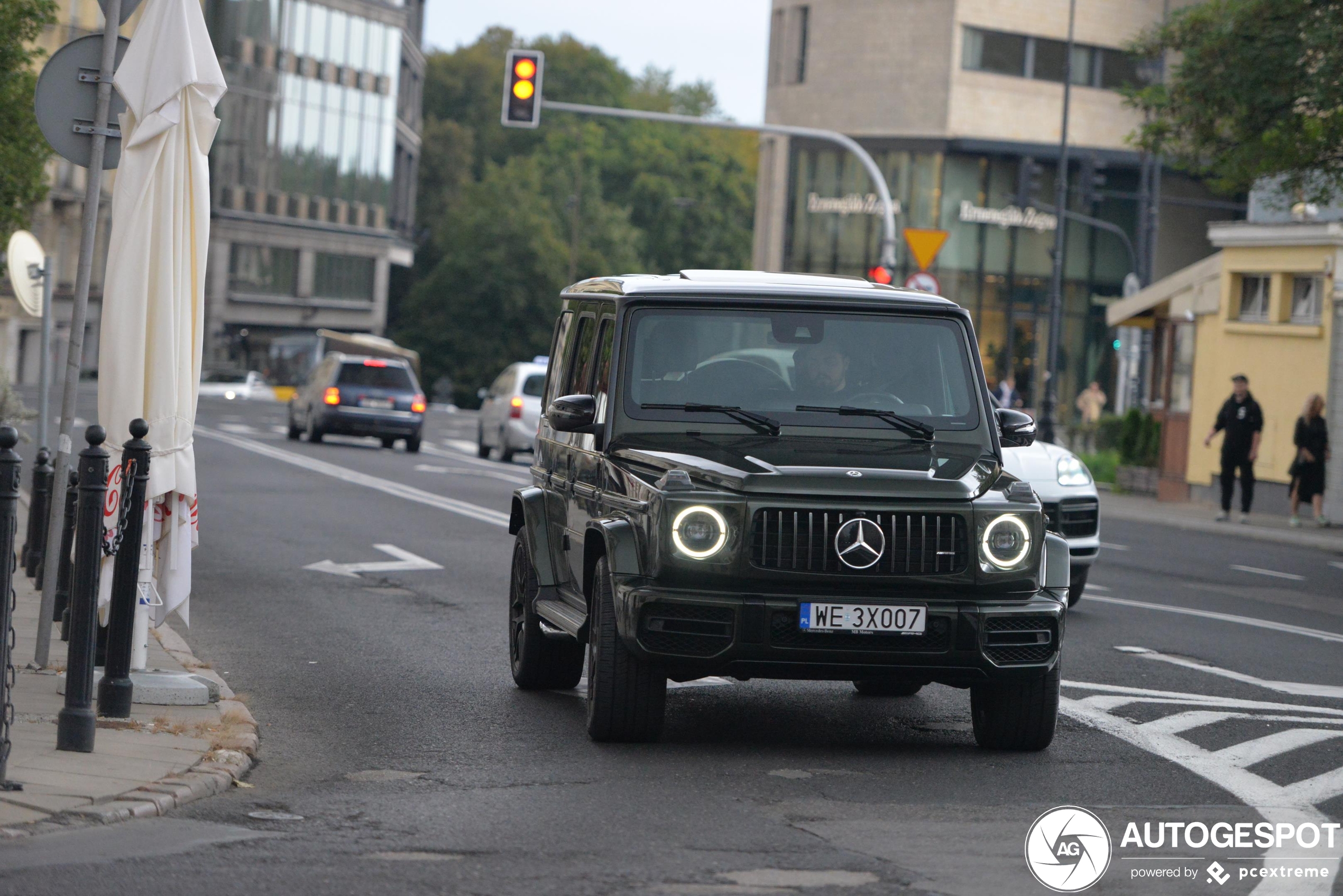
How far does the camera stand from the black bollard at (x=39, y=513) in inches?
484

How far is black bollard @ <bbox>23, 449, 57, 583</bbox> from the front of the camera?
12305 millimetres

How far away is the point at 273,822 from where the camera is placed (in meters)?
6.30

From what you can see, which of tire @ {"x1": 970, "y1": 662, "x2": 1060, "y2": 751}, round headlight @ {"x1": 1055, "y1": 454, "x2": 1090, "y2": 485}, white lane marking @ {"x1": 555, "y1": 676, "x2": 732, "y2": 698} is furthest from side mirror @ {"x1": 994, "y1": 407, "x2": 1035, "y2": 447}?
round headlight @ {"x1": 1055, "y1": 454, "x2": 1090, "y2": 485}

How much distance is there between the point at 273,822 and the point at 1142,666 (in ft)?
19.7

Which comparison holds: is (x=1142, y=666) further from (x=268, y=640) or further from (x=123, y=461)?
(x=123, y=461)

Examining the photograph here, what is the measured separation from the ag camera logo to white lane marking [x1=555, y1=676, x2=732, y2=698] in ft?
9.84

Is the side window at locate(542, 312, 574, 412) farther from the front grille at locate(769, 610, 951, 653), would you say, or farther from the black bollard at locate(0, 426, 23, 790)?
the black bollard at locate(0, 426, 23, 790)

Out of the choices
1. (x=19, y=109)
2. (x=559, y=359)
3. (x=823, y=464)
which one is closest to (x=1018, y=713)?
(x=823, y=464)

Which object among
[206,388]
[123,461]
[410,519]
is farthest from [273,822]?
[206,388]

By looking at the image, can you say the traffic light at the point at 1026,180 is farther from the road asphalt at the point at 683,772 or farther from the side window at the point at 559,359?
the side window at the point at 559,359

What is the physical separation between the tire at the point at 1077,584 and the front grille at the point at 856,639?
6483 mm

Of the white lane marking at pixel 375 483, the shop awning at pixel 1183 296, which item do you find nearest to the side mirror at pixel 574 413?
the white lane marking at pixel 375 483

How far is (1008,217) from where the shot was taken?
63688 mm

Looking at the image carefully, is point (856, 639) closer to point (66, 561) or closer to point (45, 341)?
point (66, 561)
